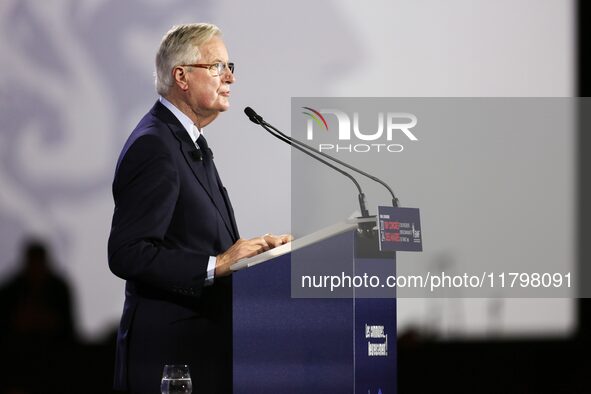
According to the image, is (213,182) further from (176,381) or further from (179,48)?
(176,381)

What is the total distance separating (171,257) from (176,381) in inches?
14.5

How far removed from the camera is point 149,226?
292 cm

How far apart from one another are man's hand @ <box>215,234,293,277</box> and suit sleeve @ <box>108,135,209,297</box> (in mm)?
49

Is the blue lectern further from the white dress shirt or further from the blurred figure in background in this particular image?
the blurred figure in background

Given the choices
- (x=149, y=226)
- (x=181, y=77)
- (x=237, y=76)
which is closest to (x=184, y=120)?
(x=181, y=77)

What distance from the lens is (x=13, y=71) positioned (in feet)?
17.8

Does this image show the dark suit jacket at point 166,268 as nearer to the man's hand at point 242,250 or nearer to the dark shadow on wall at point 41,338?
the man's hand at point 242,250

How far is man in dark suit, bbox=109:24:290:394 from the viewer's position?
2877mm

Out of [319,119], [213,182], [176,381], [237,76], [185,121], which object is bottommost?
[176,381]

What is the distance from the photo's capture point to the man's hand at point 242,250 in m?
2.83

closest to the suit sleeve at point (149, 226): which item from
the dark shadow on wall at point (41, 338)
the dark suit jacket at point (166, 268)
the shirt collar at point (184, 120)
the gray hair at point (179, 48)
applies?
the dark suit jacket at point (166, 268)

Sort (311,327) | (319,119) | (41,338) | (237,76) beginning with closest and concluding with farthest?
(311,327) → (319,119) → (237,76) → (41,338)

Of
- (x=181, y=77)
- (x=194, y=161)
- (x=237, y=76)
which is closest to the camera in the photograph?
(x=194, y=161)

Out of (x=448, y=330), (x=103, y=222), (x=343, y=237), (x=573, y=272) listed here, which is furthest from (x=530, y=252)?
(x=103, y=222)
